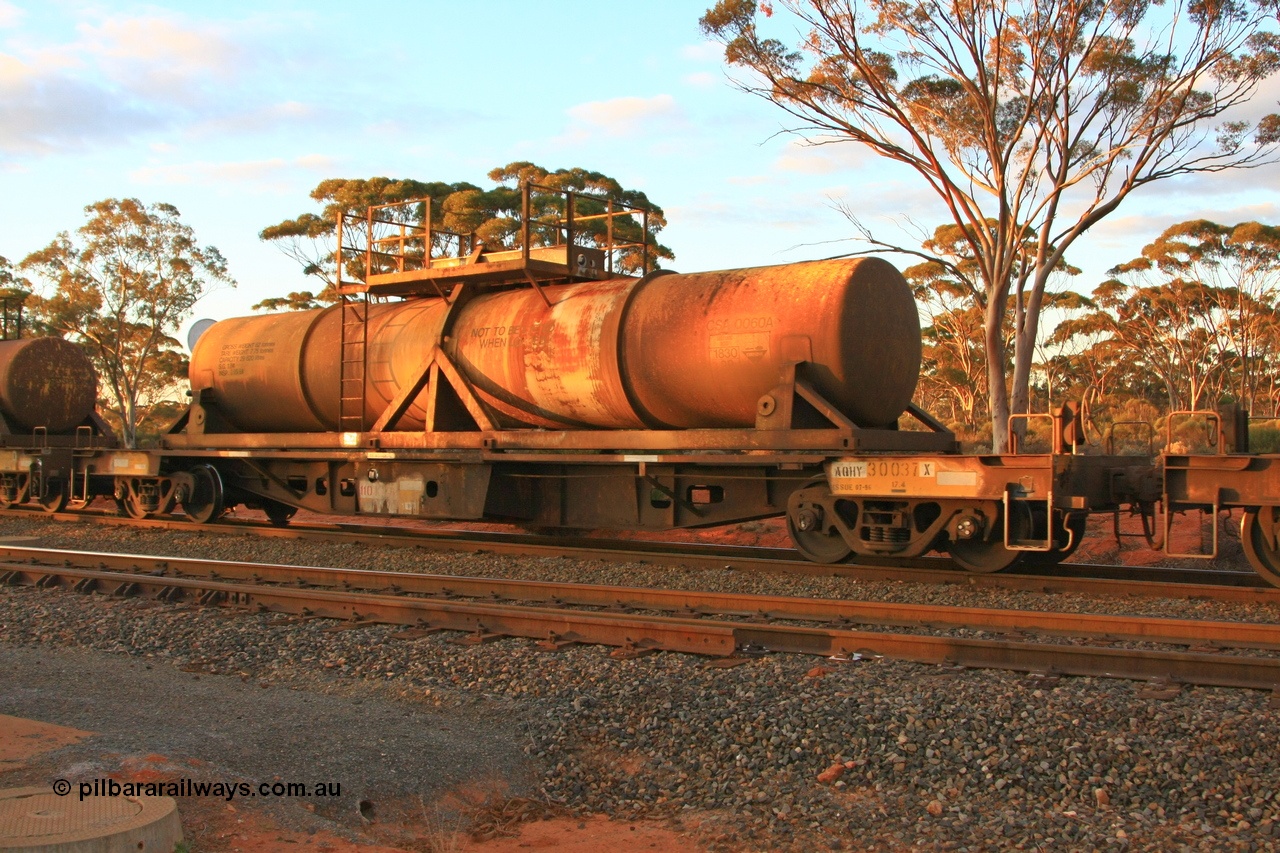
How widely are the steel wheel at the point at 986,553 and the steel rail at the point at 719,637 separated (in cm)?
322

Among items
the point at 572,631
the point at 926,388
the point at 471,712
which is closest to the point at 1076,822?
the point at 471,712

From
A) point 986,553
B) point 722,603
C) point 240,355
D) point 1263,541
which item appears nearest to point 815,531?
point 986,553

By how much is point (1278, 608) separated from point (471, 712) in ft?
21.4

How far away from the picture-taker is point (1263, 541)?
9.31 metres

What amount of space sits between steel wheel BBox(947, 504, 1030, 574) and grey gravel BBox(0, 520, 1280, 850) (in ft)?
12.4

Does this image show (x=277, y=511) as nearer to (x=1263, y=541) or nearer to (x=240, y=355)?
(x=240, y=355)

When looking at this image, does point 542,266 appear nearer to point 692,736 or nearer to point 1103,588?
point 1103,588

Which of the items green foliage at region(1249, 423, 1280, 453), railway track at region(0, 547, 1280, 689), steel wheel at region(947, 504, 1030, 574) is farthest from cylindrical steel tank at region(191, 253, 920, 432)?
green foliage at region(1249, 423, 1280, 453)

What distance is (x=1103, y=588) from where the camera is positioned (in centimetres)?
939

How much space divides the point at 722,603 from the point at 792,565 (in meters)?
2.28

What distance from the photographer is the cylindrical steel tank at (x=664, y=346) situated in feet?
34.4

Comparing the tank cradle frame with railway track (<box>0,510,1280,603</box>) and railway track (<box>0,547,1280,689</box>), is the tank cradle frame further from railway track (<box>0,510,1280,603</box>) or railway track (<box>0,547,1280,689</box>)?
railway track (<box>0,547,1280,689</box>)

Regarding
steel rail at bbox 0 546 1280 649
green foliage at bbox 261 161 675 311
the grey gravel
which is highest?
green foliage at bbox 261 161 675 311

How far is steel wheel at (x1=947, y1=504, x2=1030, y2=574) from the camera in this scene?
394 inches
